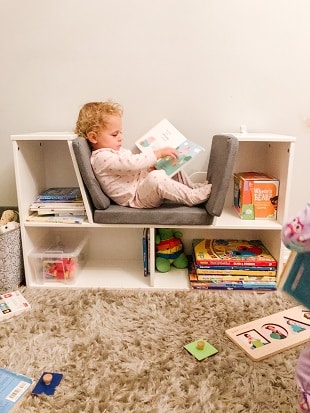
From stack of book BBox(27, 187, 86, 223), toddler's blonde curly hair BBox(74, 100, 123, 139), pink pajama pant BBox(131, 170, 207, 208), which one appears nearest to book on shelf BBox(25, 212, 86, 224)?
stack of book BBox(27, 187, 86, 223)

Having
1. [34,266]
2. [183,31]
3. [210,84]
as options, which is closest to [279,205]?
[210,84]

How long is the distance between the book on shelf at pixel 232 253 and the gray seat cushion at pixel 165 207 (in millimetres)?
187

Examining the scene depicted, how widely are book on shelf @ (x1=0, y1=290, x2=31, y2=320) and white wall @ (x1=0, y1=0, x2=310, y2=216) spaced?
2.61ft

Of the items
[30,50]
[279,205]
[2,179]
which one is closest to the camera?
[279,205]

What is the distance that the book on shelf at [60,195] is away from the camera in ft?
5.38

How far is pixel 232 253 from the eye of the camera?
1671 millimetres

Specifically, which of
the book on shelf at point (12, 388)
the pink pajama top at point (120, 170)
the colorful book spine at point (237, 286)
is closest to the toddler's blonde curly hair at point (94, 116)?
the pink pajama top at point (120, 170)

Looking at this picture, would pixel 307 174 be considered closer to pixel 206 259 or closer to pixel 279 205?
pixel 279 205

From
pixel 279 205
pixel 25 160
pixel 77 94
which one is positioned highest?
pixel 77 94

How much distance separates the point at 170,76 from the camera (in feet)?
5.58

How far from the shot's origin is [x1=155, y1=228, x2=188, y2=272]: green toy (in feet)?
5.74

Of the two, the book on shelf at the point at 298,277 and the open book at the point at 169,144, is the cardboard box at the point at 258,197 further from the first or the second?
the book on shelf at the point at 298,277

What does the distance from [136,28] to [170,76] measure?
26cm

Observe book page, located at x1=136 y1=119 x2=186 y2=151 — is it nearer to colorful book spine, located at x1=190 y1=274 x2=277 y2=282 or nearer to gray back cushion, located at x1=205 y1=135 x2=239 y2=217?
gray back cushion, located at x1=205 y1=135 x2=239 y2=217
